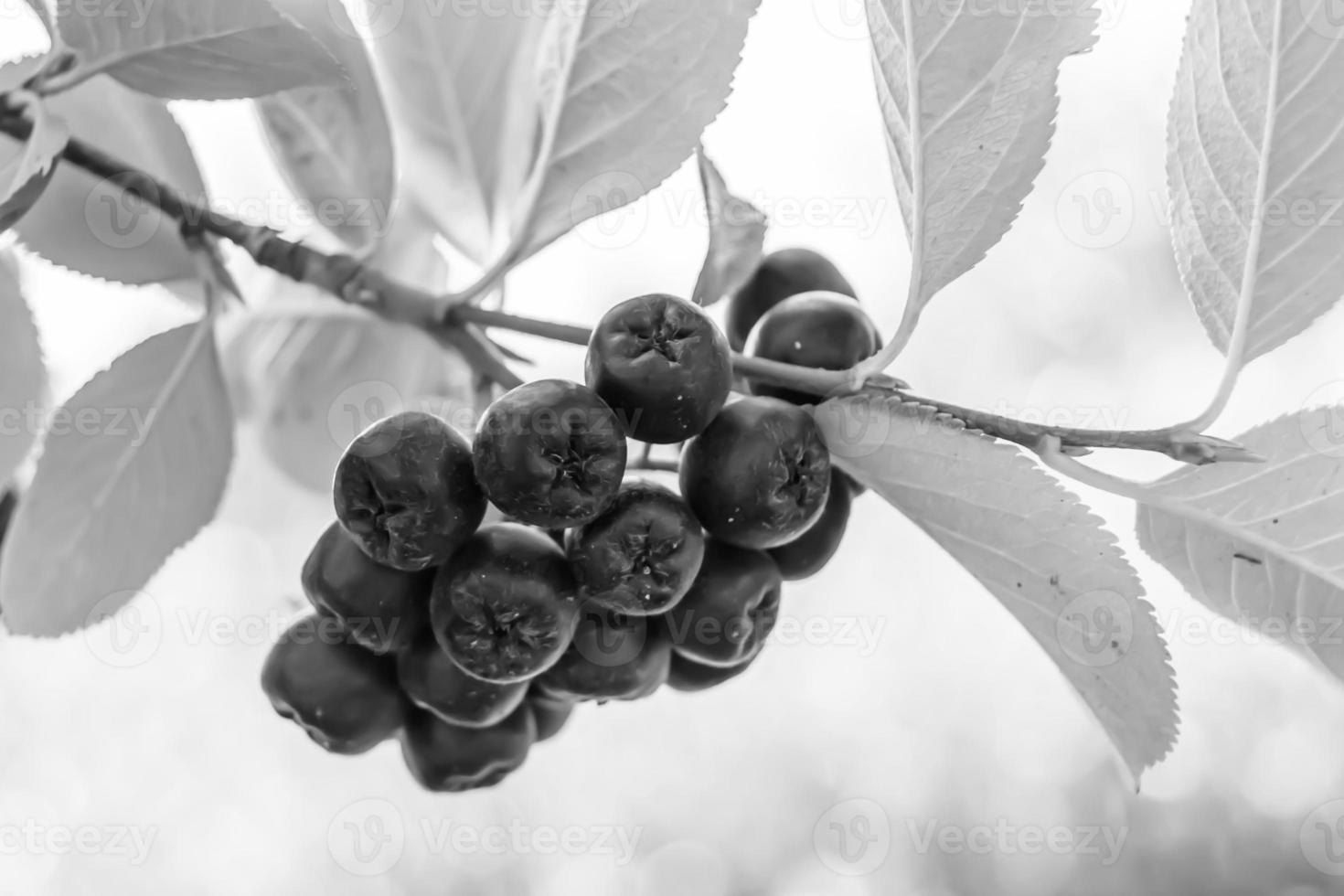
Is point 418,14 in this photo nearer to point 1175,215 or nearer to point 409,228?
point 409,228

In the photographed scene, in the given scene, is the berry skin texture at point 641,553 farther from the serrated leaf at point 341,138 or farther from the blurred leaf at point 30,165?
the serrated leaf at point 341,138

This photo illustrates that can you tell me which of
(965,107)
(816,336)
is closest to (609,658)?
(816,336)

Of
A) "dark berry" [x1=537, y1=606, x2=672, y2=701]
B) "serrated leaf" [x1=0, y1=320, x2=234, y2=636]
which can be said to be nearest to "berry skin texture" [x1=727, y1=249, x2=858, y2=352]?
"dark berry" [x1=537, y1=606, x2=672, y2=701]

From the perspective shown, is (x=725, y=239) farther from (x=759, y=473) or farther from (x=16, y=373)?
(x=16, y=373)

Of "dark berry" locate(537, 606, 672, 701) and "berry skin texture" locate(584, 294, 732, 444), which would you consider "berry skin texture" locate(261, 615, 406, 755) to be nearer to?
"dark berry" locate(537, 606, 672, 701)

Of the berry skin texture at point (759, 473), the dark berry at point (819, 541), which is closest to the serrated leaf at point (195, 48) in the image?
the berry skin texture at point (759, 473)
